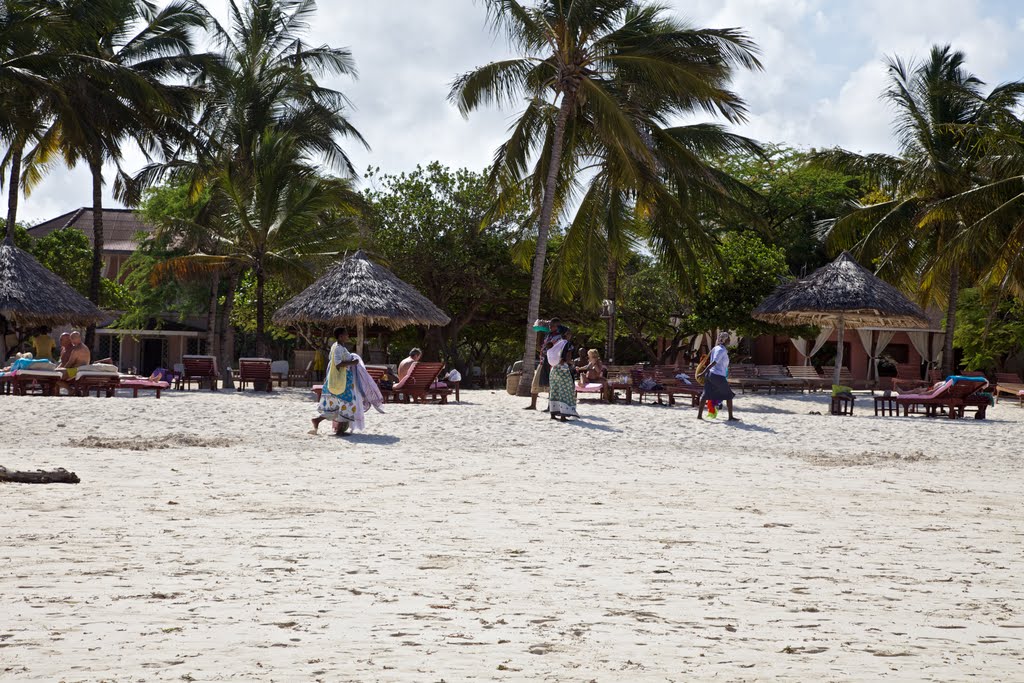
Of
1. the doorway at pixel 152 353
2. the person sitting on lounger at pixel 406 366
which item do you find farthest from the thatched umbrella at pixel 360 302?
the doorway at pixel 152 353

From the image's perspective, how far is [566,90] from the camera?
19.6 m

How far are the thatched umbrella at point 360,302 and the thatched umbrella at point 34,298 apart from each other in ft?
12.3

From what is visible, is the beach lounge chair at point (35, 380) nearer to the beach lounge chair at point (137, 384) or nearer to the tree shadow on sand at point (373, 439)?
the beach lounge chair at point (137, 384)

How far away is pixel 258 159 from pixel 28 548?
20.8m

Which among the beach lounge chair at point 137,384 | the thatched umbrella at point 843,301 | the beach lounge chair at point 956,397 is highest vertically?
the thatched umbrella at point 843,301

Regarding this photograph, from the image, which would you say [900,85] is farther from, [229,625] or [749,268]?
[229,625]

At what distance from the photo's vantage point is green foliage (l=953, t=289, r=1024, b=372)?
27.5 meters

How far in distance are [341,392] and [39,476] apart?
4.83 meters

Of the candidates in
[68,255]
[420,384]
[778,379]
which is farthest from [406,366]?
[68,255]

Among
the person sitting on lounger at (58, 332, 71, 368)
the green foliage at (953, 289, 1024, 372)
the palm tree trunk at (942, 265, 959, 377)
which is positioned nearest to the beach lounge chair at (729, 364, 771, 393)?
the palm tree trunk at (942, 265, 959, 377)

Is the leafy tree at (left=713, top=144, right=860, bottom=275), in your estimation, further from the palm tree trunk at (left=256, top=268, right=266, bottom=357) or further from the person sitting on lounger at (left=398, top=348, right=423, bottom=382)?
the person sitting on lounger at (left=398, top=348, right=423, bottom=382)

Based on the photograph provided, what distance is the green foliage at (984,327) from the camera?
1084 inches

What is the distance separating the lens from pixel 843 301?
2053 cm

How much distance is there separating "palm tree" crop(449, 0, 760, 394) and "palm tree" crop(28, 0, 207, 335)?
719cm
